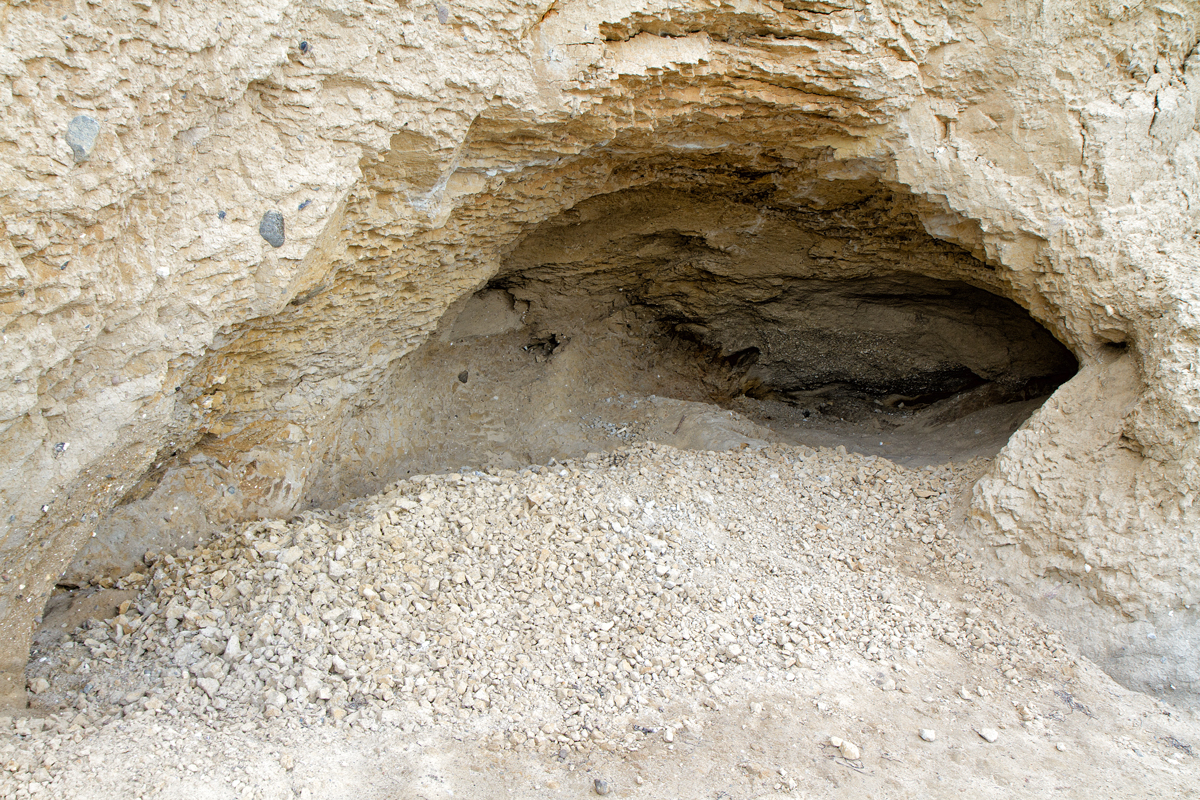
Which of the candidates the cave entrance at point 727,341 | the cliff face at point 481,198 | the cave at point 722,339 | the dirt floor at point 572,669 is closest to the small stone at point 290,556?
the dirt floor at point 572,669

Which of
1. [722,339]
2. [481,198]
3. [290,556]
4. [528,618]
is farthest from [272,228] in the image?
[722,339]

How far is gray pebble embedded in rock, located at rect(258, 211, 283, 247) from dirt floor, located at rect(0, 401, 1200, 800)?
3.92 ft

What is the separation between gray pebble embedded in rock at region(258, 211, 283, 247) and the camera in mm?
2135

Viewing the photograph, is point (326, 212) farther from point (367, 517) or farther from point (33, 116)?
point (367, 517)

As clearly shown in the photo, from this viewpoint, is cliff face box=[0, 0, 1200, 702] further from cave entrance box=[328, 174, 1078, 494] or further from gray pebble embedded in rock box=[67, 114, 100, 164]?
cave entrance box=[328, 174, 1078, 494]

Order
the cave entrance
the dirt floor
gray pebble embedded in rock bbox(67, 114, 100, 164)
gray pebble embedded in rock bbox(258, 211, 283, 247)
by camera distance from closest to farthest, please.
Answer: gray pebble embedded in rock bbox(67, 114, 100, 164) < the dirt floor < gray pebble embedded in rock bbox(258, 211, 283, 247) < the cave entrance

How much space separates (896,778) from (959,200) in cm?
223

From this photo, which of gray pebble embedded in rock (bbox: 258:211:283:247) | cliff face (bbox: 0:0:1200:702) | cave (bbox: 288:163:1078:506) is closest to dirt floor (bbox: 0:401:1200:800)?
cliff face (bbox: 0:0:1200:702)

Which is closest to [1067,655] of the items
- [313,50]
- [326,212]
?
[326,212]

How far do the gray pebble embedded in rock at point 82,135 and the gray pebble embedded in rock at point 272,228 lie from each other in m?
0.49

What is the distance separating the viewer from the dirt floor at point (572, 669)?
78.4 inches

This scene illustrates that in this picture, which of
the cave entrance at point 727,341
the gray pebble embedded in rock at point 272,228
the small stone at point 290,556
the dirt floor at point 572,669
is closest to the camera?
the dirt floor at point 572,669

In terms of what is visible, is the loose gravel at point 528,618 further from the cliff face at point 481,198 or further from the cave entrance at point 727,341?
the cave entrance at point 727,341

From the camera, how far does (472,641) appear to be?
242 cm
